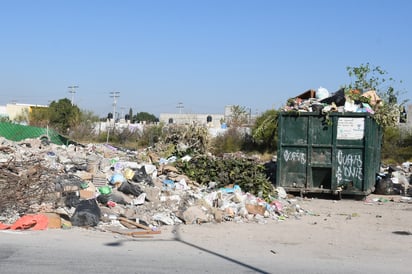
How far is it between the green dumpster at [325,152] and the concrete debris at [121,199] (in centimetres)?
82

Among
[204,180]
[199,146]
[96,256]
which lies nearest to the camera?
[96,256]

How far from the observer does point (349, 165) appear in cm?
1277

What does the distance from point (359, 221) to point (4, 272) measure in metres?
7.00

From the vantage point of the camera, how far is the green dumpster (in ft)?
41.7

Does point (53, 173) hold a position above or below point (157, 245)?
above

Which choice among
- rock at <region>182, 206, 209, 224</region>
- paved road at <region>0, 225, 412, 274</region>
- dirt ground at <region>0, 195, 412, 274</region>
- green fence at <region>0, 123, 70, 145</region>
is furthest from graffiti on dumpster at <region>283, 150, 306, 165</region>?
green fence at <region>0, 123, 70, 145</region>

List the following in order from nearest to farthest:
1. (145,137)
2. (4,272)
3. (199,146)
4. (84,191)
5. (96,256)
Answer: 1. (4,272)
2. (96,256)
3. (84,191)
4. (199,146)
5. (145,137)

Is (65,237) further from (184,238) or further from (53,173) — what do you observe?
(53,173)

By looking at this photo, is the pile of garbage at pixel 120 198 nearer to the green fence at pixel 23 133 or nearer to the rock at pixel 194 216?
the rock at pixel 194 216

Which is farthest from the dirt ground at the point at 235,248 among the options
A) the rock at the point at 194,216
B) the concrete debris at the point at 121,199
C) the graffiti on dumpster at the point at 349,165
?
the graffiti on dumpster at the point at 349,165

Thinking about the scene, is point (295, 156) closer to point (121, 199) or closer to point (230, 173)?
point (230, 173)

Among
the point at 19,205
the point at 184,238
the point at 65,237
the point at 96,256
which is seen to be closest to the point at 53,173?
the point at 19,205

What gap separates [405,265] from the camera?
6875 mm

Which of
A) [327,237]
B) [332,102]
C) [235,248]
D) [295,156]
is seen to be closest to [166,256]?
[235,248]
